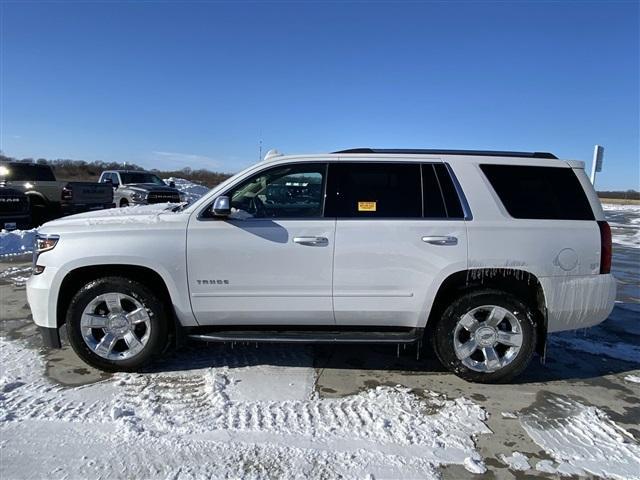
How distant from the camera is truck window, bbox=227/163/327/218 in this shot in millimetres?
3920

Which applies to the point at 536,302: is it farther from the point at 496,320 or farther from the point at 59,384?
the point at 59,384

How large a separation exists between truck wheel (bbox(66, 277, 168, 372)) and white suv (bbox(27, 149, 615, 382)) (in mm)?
12

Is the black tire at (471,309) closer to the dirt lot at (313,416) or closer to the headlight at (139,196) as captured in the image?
the dirt lot at (313,416)

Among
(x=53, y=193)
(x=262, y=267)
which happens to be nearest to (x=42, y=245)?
(x=262, y=267)

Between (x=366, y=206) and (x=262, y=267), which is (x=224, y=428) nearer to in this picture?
(x=262, y=267)

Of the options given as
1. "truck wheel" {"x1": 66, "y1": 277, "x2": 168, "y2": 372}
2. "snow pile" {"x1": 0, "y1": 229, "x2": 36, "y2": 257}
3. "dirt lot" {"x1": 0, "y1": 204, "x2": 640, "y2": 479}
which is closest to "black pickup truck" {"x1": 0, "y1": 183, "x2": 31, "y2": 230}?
"snow pile" {"x1": 0, "y1": 229, "x2": 36, "y2": 257}

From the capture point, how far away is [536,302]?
3977 mm

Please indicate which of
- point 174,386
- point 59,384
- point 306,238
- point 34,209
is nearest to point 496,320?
point 306,238

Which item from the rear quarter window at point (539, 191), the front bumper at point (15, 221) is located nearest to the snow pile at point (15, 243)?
the front bumper at point (15, 221)

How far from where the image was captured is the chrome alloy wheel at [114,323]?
386cm

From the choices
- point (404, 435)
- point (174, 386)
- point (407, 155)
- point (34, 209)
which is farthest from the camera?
point (34, 209)

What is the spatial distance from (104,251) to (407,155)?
2.63 meters

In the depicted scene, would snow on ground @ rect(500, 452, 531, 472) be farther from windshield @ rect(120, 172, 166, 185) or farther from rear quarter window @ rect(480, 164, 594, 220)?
windshield @ rect(120, 172, 166, 185)

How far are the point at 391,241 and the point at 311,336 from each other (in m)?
1.03
